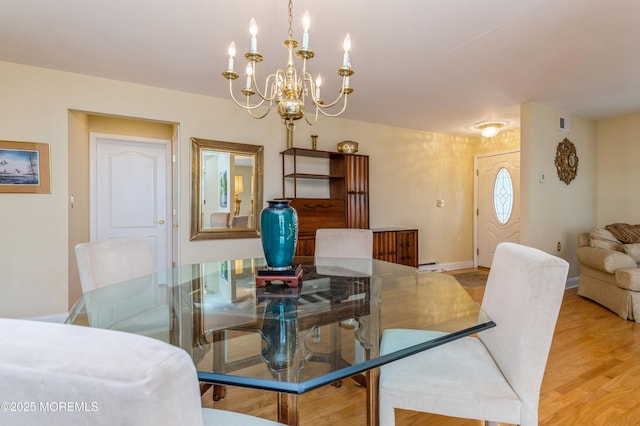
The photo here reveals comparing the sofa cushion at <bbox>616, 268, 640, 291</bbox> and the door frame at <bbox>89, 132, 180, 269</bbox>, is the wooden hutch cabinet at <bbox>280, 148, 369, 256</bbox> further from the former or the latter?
the sofa cushion at <bbox>616, 268, 640, 291</bbox>

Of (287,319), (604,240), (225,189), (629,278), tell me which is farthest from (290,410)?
(604,240)

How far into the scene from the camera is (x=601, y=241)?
3.66 meters

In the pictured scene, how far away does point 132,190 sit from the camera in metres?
4.07

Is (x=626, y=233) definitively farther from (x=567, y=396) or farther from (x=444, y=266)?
(x=567, y=396)

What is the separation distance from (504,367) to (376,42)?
7.32ft

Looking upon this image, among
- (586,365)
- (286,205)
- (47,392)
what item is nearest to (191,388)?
(47,392)

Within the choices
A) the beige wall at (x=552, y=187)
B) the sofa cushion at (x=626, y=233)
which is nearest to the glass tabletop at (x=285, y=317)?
the beige wall at (x=552, y=187)

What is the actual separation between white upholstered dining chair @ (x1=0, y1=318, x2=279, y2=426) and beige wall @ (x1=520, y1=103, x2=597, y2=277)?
437 cm

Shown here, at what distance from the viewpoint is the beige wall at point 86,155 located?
2809mm

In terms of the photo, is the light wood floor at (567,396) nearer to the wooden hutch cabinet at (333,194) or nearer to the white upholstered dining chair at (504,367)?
the white upholstered dining chair at (504,367)

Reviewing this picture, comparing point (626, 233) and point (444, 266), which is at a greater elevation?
point (626, 233)

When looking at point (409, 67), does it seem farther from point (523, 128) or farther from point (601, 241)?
point (601, 241)

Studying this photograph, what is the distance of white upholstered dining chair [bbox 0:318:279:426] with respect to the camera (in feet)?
1.24

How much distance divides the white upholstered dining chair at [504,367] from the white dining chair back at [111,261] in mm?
1514
